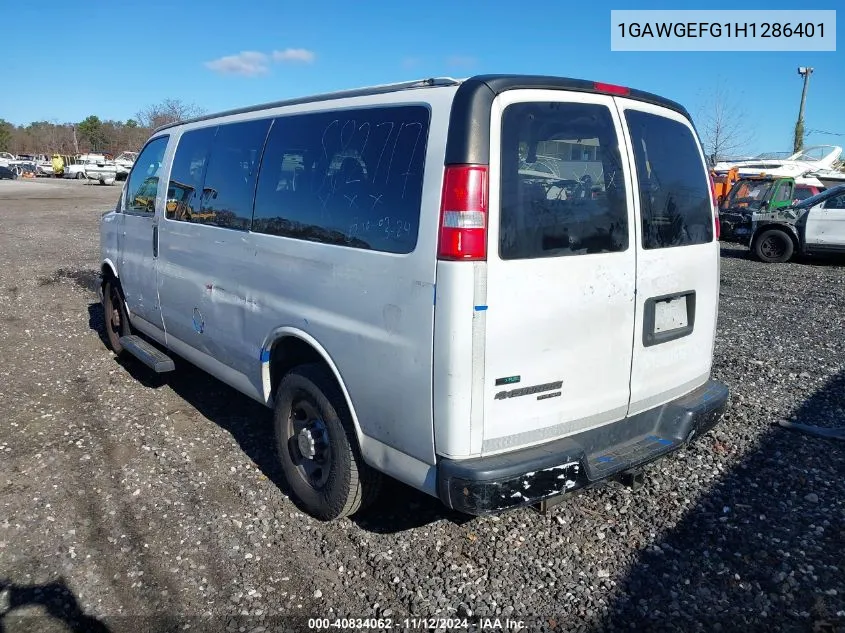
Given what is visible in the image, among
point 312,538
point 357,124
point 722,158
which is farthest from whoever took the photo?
point 722,158

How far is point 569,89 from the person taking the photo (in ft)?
9.61

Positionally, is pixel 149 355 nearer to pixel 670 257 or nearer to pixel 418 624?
pixel 418 624

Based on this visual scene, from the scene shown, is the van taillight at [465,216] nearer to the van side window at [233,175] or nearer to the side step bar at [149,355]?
the van side window at [233,175]

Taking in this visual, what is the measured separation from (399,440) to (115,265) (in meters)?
4.18

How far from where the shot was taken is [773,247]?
1459 cm

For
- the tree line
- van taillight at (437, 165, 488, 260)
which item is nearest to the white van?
van taillight at (437, 165, 488, 260)

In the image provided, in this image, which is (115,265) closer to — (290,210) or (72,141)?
(290,210)

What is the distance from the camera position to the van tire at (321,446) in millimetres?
3346

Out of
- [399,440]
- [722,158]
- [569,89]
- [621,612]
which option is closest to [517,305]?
[399,440]

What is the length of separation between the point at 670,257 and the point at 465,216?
126 cm

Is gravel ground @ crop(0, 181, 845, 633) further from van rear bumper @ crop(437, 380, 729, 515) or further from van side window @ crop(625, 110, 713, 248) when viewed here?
van side window @ crop(625, 110, 713, 248)

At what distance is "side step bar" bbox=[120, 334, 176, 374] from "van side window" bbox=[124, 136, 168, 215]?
42.5 inches

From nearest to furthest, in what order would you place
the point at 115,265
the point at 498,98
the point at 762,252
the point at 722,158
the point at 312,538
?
the point at 498,98 < the point at 312,538 < the point at 115,265 < the point at 762,252 < the point at 722,158

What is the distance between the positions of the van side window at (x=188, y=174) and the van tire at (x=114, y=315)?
1.73m
